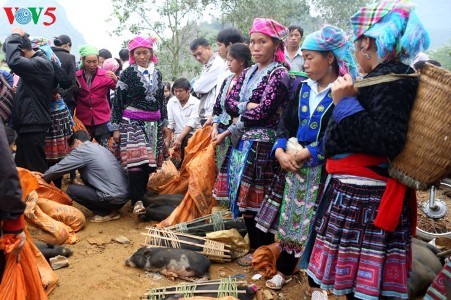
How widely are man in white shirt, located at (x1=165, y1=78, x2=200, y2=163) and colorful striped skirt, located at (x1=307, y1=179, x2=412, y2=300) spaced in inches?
141

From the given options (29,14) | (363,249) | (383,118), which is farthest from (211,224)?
(29,14)

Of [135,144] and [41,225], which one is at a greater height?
[135,144]

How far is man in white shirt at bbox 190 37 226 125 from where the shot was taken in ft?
17.3

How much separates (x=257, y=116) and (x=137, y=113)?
1861 millimetres

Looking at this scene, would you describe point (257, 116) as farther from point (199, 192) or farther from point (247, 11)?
point (247, 11)

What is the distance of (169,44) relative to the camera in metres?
14.9

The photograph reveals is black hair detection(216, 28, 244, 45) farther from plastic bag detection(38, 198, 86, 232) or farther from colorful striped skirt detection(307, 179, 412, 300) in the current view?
colorful striped skirt detection(307, 179, 412, 300)

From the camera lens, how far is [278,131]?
3.11 m

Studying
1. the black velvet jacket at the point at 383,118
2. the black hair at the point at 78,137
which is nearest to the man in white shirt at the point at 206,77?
the black hair at the point at 78,137

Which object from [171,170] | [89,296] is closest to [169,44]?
[171,170]

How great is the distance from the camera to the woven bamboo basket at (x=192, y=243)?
12.5 feet

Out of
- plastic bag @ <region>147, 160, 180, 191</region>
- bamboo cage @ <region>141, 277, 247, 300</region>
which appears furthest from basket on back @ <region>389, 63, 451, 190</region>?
plastic bag @ <region>147, 160, 180, 191</region>

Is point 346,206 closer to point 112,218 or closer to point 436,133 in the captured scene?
point 436,133

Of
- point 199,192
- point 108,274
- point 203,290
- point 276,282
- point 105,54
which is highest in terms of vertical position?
point 105,54
